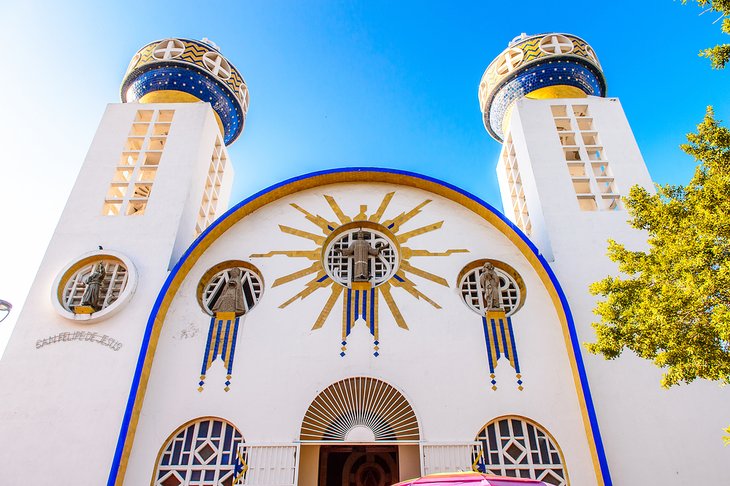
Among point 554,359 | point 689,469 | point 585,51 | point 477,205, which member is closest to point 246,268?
point 477,205

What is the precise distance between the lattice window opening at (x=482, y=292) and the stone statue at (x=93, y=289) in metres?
7.03

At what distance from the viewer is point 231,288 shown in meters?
10.2

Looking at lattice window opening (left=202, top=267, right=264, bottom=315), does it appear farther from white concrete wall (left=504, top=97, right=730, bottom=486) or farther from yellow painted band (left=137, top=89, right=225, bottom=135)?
white concrete wall (left=504, top=97, right=730, bottom=486)

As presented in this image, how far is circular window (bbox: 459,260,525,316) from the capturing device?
9.91m

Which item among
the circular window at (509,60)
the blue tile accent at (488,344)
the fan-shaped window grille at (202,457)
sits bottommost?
the fan-shaped window grille at (202,457)

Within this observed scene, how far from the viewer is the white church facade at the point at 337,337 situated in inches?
330

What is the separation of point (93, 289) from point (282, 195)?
14.0 ft

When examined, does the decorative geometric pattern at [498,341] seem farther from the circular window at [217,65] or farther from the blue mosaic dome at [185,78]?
the circular window at [217,65]

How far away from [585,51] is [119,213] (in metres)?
12.7

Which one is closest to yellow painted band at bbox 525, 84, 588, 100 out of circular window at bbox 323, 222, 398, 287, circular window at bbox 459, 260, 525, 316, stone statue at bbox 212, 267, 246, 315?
circular window at bbox 459, 260, 525, 316

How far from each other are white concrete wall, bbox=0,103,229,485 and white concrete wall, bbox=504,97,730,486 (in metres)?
8.03

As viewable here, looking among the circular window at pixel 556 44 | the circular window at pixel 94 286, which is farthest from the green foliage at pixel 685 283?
the circular window at pixel 94 286

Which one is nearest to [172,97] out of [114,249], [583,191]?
[114,249]

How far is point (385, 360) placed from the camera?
30.3ft
